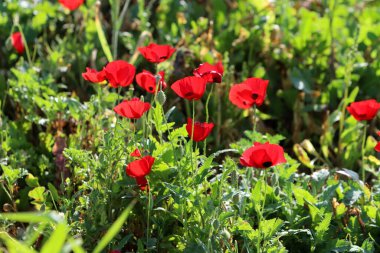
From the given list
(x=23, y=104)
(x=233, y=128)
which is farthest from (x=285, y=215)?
(x=23, y=104)

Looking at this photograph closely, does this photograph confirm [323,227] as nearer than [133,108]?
No

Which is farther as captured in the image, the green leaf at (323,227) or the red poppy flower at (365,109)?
the red poppy flower at (365,109)

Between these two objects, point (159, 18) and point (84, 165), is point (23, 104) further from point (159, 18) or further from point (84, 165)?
point (159, 18)

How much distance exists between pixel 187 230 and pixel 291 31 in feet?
5.40

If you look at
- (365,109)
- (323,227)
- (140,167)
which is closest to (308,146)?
(365,109)

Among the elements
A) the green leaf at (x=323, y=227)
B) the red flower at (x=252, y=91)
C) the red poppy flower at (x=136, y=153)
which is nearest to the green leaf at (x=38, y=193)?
the red poppy flower at (x=136, y=153)

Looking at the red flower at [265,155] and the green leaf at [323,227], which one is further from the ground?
the red flower at [265,155]

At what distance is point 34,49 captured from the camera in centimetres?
320

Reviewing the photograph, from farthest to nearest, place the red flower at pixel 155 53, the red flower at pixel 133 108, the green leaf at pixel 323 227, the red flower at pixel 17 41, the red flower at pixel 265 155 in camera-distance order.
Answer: the red flower at pixel 17 41 < the red flower at pixel 155 53 < the green leaf at pixel 323 227 < the red flower at pixel 133 108 < the red flower at pixel 265 155

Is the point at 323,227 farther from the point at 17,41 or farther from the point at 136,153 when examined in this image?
the point at 17,41

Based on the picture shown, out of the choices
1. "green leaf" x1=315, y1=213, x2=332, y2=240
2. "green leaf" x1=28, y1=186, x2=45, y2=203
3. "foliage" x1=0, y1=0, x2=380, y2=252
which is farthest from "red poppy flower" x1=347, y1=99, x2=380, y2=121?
"green leaf" x1=28, y1=186, x2=45, y2=203

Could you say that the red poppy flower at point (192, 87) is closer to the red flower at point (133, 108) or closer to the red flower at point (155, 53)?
the red flower at point (133, 108)

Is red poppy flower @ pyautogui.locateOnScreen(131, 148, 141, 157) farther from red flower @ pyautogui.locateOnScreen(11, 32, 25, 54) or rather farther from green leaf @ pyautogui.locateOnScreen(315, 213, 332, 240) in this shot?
red flower @ pyautogui.locateOnScreen(11, 32, 25, 54)

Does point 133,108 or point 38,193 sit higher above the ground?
point 133,108
